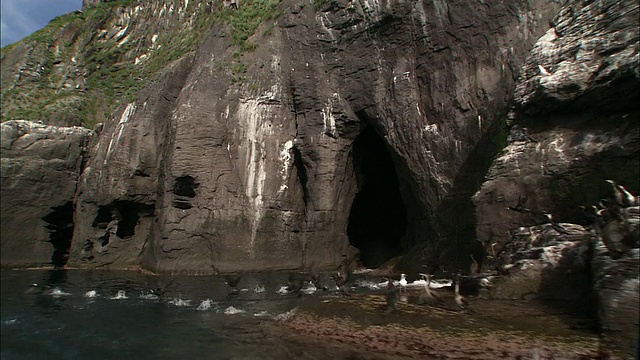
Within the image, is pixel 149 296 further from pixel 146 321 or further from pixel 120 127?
pixel 120 127

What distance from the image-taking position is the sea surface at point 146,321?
582cm

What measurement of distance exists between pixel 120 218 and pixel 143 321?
85.4 feet

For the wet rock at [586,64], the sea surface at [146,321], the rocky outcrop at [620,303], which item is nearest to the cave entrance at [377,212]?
the sea surface at [146,321]

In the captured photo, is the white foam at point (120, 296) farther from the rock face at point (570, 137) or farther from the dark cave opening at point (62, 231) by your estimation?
the rock face at point (570, 137)

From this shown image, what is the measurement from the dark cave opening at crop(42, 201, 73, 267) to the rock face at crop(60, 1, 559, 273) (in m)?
1.16

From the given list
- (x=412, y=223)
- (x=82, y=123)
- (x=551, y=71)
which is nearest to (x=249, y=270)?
(x=412, y=223)

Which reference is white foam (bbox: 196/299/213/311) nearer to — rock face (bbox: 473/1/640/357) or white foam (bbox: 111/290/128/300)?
white foam (bbox: 111/290/128/300)

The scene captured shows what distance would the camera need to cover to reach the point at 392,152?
34.1 m

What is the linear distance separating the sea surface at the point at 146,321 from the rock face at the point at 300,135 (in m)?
7.62

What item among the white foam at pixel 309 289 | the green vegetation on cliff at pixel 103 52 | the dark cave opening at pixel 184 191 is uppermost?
the green vegetation on cliff at pixel 103 52

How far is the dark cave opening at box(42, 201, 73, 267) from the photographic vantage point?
32.9m

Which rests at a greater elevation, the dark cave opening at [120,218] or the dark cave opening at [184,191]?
the dark cave opening at [184,191]

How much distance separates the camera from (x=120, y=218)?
38.5 metres

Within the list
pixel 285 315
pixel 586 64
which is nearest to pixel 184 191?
pixel 285 315
